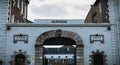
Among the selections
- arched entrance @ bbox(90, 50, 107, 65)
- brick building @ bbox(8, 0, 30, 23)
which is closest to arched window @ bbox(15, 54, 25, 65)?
brick building @ bbox(8, 0, 30, 23)

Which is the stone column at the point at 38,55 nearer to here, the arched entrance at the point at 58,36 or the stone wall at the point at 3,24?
the arched entrance at the point at 58,36

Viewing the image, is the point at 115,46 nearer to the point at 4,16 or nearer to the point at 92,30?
the point at 92,30

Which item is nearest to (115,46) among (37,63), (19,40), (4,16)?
(37,63)

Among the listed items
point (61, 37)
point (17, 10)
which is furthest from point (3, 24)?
point (17, 10)

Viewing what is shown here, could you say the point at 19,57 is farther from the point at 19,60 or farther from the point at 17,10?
the point at 17,10

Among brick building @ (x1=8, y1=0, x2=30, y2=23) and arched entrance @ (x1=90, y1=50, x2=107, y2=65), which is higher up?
brick building @ (x1=8, y1=0, x2=30, y2=23)

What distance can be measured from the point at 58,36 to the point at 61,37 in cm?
59

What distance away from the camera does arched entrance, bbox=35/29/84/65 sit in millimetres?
30427

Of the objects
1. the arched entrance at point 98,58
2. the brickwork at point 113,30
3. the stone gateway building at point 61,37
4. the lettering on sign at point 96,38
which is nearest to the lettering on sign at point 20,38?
the stone gateway building at point 61,37

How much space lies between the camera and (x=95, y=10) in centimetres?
4381

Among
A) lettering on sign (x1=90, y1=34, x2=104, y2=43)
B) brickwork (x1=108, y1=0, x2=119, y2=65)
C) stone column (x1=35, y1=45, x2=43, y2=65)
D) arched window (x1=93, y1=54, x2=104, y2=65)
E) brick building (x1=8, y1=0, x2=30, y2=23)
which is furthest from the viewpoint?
brick building (x1=8, y1=0, x2=30, y2=23)

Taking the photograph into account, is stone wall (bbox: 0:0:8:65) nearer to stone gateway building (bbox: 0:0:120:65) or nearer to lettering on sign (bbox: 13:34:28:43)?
stone gateway building (bbox: 0:0:120:65)

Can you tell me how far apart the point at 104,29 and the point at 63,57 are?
2000 inches

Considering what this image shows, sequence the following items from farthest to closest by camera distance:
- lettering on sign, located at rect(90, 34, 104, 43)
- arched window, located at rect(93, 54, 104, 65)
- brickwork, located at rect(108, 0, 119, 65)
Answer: lettering on sign, located at rect(90, 34, 104, 43), arched window, located at rect(93, 54, 104, 65), brickwork, located at rect(108, 0, 119, 65)
